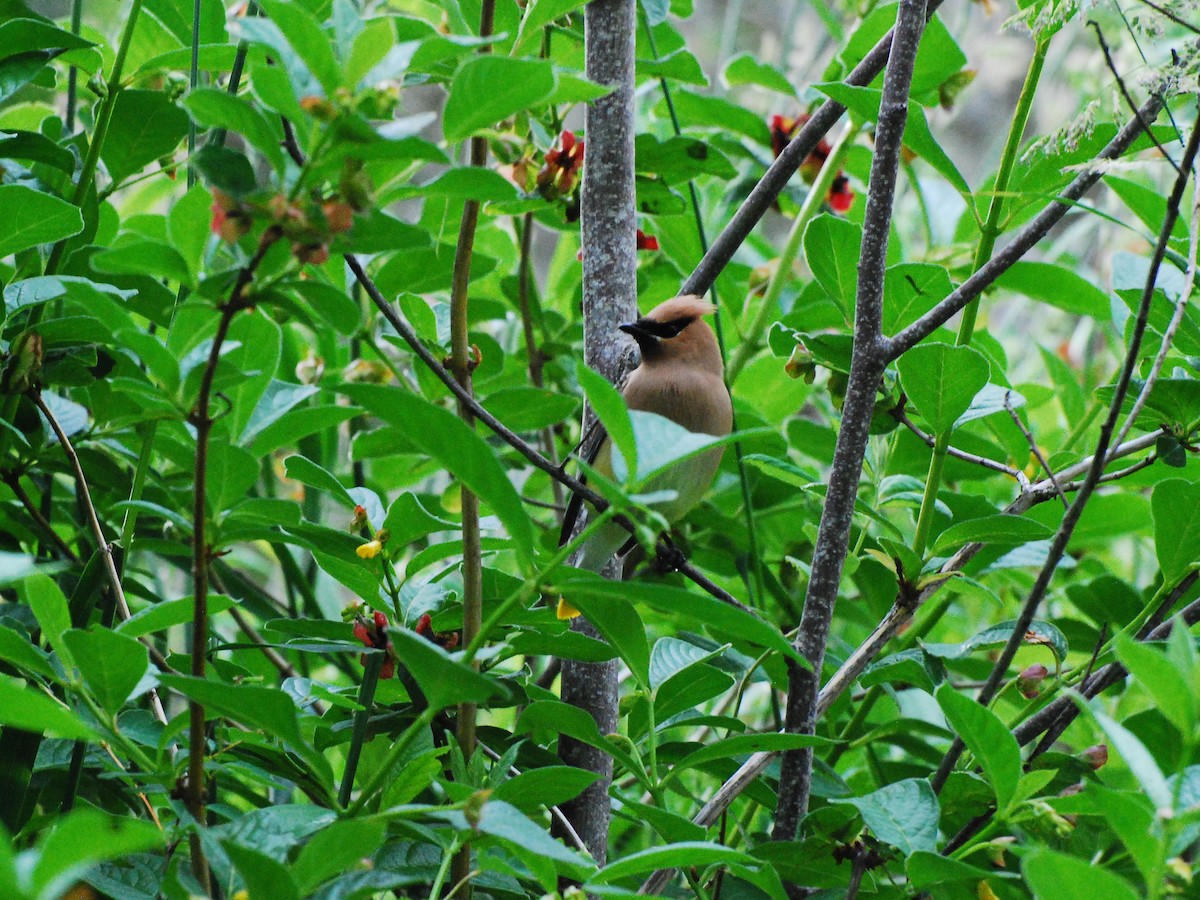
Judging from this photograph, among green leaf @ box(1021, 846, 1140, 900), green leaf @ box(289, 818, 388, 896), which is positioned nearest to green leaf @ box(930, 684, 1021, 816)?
green leaf @ box(1021, 846, 1140, 900)

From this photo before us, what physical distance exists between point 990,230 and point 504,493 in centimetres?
71

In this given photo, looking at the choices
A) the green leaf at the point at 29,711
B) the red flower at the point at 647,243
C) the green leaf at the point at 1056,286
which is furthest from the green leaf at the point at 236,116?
the green leaf at the point at 1056,286

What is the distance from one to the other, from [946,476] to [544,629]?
0.87 metres

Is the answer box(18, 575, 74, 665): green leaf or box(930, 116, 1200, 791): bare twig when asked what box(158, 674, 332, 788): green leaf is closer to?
box(18, 575, 74, 665): green leaf

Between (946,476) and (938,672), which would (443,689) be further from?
(946,476)

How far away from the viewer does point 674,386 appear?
1.96 metres

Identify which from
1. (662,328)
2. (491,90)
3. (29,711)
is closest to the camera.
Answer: (29,711)

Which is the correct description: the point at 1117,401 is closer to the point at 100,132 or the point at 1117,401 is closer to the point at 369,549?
the point at 369,549

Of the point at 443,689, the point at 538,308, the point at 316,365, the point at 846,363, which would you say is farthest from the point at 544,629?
the point at 538,308

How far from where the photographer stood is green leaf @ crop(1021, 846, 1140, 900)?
0.67m

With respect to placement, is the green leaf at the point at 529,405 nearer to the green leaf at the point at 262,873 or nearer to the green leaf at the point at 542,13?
the green leaf at the point at 542,13

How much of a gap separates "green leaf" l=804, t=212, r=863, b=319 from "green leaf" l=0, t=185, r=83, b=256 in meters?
0.72

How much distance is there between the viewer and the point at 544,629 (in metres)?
1.12

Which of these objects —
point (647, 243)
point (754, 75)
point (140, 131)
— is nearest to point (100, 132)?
point (140, 131)
